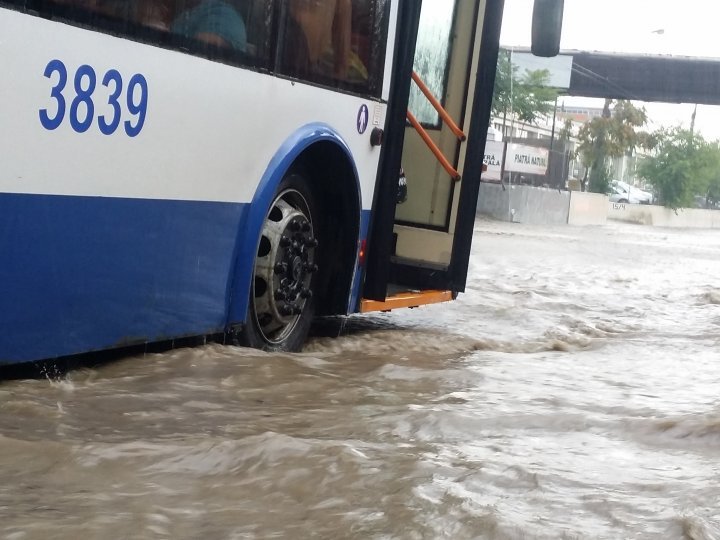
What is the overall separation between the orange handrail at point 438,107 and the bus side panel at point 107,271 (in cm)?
232

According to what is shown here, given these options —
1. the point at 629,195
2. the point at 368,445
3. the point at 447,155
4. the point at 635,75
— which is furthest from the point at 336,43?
the point at 629,195

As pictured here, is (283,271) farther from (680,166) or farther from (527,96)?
(680,166)

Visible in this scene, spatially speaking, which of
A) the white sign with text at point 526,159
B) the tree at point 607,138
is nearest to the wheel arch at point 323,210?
the white sign with text at point 526,159

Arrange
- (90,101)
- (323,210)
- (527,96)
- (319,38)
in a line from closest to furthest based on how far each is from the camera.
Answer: (90,101), (319,38), (323,210), (527,96)

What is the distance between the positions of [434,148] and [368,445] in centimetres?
354

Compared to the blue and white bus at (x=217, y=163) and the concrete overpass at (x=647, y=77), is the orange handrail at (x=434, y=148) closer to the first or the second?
the blue and white bus at (x=217, y=163)

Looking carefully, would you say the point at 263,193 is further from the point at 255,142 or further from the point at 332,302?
the point at 332,302

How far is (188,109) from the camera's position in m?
4.68

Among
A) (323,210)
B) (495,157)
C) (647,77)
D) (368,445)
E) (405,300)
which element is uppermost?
(647,77)

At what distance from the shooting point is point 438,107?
23.6 ft

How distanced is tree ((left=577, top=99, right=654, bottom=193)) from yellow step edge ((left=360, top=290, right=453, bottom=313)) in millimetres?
48250

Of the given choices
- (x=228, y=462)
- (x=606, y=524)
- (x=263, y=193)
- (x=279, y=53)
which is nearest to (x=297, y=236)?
(x=263, y=193)

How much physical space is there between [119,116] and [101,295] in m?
0.66

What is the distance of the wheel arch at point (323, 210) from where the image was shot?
5.31 meters
